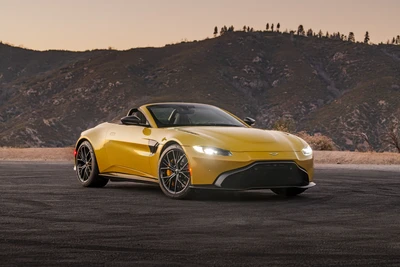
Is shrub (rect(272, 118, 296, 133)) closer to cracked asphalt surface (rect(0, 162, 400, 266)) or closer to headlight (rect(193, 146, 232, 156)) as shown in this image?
cracked asphalt surface (rect(0, 162, 400, 266))

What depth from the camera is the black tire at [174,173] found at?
11805 millimetres

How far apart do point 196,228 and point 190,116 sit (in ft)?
15.6

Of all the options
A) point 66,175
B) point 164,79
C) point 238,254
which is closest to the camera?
point 238,254

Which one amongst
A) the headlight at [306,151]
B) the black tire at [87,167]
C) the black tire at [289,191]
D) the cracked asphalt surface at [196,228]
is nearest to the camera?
the cracked asphalt surface at [196,228]

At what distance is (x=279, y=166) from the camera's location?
11.8 meters

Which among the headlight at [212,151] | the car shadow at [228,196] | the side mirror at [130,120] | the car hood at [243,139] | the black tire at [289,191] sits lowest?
the car shadow at [228,196]

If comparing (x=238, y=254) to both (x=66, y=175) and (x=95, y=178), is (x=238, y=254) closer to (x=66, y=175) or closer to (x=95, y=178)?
(x=95, y=178)

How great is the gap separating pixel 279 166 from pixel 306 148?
81 centimetres

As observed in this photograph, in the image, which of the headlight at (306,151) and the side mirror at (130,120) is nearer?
the headlight at (306,151)

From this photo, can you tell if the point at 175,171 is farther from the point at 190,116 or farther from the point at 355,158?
the point at 355,158

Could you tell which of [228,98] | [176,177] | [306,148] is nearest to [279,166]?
[306,148]

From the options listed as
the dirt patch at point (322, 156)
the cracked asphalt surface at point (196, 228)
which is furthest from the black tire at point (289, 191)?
the dirt patch at point (322, 156)

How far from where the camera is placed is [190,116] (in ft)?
43.7

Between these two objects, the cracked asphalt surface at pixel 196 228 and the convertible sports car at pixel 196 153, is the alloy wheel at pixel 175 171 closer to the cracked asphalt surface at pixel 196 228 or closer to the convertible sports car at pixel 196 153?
the convertible sports car at pixel 196 153
